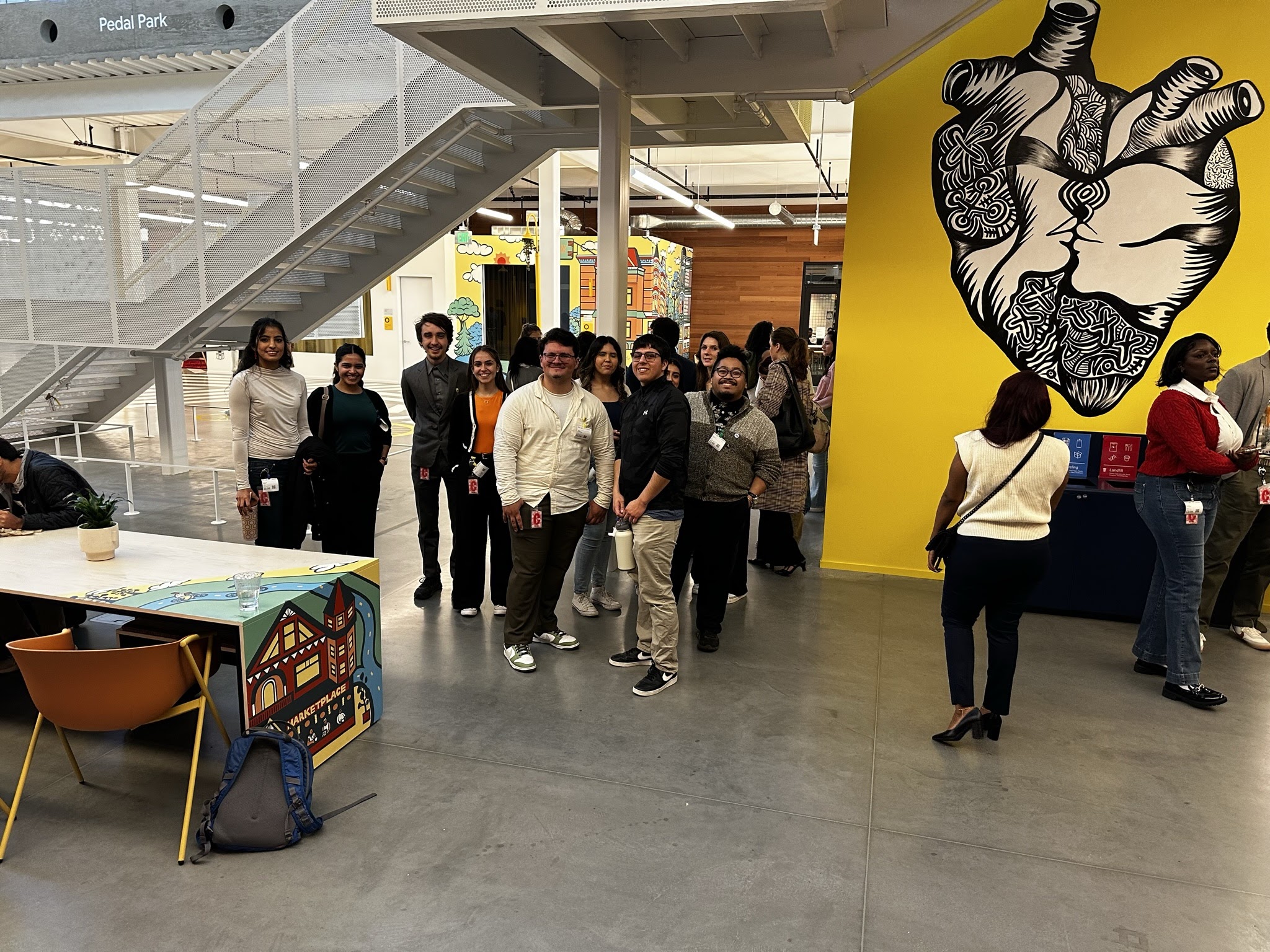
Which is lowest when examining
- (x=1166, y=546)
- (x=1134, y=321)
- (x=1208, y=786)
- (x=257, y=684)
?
(x=1208, y=786)

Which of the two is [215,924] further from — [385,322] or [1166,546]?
[385,322]

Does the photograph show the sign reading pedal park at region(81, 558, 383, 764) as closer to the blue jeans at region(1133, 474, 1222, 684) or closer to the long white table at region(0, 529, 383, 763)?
the long white table at region(0, 529, 383, 763)

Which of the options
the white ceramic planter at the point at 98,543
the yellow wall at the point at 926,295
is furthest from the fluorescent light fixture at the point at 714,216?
the white ceramic planter at the point at 98,543

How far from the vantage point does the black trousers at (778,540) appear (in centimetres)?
612

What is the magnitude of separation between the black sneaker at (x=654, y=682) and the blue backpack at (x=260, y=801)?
1610 millimetres

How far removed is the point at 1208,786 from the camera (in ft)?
11.3

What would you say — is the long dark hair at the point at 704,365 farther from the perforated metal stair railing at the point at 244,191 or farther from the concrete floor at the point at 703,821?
the perforated metal stair railing at the point at 244,191

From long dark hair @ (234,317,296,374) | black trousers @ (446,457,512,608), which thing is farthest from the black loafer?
long dark hair @ (234,317,296,374)

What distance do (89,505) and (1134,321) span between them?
5.84m

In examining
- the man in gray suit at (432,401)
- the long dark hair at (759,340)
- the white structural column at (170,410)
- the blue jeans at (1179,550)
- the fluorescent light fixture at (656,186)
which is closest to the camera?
the blue jeans at (1179,550)

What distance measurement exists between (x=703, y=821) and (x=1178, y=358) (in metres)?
3.08

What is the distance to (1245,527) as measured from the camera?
4.80 metres

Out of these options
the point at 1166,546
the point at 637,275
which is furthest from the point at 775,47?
the point at 637,275

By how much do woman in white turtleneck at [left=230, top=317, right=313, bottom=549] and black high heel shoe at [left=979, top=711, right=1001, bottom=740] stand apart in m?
3.63
